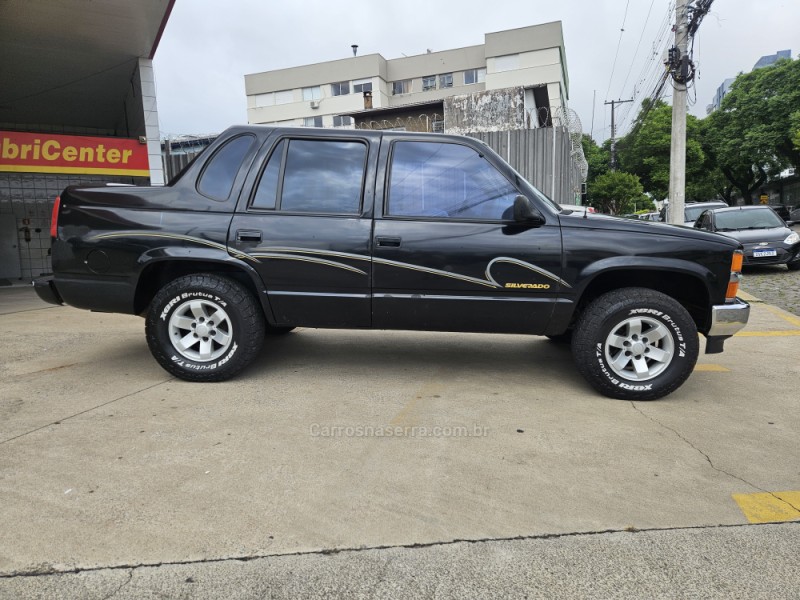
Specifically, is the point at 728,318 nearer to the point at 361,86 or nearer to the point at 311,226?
the point at 311,226

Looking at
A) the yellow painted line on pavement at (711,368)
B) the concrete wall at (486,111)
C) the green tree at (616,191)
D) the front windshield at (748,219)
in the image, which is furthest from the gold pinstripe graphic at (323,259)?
the green tree at (616,191)

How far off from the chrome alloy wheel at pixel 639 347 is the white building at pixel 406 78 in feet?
143

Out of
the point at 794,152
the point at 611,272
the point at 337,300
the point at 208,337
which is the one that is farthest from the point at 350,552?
the point at 794,152

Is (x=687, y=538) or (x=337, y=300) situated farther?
(x=337, y=300)

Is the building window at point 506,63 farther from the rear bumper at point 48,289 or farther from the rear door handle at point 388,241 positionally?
the rear bumper at point 48,289

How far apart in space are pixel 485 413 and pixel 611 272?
1.45m

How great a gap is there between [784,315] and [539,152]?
5190 mm

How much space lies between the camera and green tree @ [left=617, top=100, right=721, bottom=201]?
43.9 metres

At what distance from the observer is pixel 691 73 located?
1265cm

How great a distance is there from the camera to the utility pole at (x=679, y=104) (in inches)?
492

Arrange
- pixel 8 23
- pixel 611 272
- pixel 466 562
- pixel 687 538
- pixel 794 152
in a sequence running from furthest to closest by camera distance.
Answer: pixel 794 152
pixel 8 23
pixel 611 272
pixel 687 538
pixel 466 562

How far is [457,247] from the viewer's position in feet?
12.8

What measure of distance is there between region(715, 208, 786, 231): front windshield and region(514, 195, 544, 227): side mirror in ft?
31.9

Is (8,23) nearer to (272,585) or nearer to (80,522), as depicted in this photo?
(80,522)
